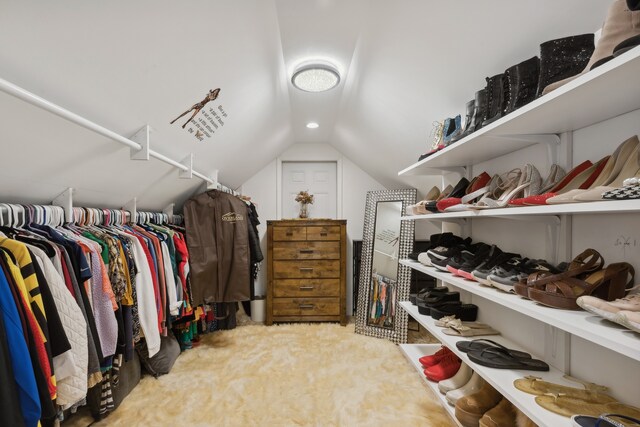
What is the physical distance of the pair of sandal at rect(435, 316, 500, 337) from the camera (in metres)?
1.55

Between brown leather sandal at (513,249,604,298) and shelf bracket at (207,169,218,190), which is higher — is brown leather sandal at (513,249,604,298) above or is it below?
below

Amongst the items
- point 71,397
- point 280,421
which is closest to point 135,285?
point 71,397

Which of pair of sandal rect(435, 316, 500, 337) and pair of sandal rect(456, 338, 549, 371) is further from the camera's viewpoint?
pair of sandal rect(435, 316, 500, 337)

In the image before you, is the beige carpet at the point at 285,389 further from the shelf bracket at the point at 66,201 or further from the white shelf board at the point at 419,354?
the shelf bracket at the point at 66,201

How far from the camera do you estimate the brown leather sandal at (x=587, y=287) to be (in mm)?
897

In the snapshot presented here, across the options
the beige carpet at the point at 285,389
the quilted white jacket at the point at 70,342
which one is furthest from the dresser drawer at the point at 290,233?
the quilted white jacket at the point at 70,342

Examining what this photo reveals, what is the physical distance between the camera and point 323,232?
11.4 feet

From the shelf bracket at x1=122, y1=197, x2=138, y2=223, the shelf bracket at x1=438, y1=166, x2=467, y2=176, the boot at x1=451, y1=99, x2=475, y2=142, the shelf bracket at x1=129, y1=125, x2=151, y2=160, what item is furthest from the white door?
the boot at x1=451, y1=99, x2=475, y2=142

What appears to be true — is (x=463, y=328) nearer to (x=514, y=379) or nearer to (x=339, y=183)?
(x=514, y=379)

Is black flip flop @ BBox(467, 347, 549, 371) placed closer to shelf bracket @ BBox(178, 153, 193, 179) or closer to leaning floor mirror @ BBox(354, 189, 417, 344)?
leaning floor mirror @ BBox(354, 189, 417, 344)

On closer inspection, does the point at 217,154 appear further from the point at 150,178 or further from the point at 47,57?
the point at 47,57

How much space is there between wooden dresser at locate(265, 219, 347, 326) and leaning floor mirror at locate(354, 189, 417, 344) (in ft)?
0.95

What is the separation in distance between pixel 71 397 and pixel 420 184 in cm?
305

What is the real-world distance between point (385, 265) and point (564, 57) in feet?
8.44
